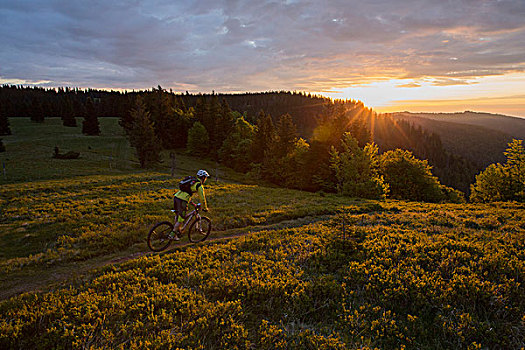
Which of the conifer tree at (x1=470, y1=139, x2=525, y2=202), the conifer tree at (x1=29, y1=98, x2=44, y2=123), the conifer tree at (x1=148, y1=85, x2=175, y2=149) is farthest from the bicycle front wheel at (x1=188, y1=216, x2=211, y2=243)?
the conifer tree at (x1=29, y1=98, x2=44, y2=123)

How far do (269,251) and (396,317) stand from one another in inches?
208

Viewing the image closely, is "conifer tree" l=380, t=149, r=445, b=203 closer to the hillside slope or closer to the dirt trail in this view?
the hillside slope

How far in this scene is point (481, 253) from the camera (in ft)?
32.0

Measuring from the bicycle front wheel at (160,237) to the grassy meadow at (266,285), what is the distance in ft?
2.20

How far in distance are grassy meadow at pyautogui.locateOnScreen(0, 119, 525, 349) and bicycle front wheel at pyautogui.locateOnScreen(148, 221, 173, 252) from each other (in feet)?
2.20

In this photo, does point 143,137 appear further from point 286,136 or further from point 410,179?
point 410,179

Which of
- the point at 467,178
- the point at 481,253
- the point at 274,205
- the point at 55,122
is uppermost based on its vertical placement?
the point at 55,122

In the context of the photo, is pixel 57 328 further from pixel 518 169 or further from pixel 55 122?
pixel 55 122

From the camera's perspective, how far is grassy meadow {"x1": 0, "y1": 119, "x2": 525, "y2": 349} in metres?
5.78

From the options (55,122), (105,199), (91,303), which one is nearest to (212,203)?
(105,199)

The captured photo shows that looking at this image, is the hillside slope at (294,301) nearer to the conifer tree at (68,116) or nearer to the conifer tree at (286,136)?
the conifer tree at (286,136)

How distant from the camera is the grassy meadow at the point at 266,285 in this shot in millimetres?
5781

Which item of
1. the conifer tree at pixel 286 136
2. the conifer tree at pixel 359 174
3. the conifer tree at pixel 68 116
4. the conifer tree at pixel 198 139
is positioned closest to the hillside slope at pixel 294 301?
the conifer tree at pixel 359 174

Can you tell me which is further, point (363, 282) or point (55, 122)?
point (55, 122)
